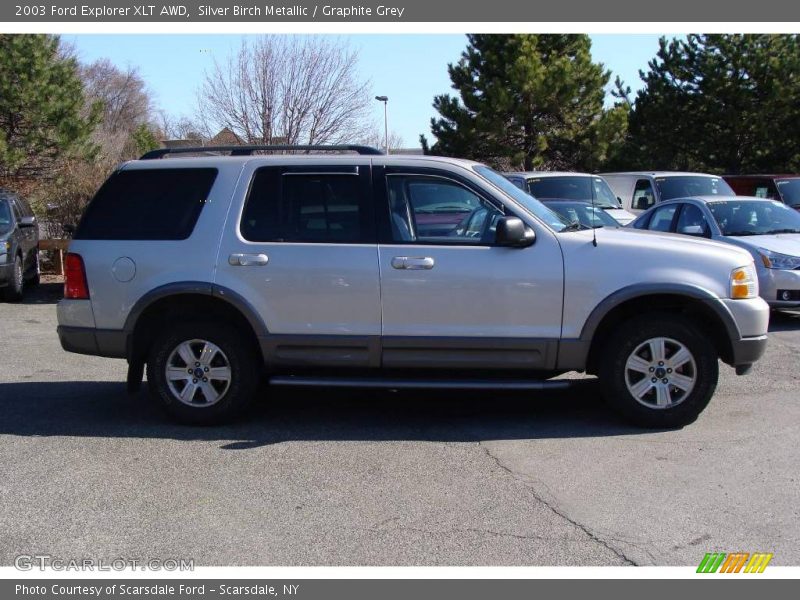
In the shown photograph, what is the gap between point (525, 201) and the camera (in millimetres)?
6578

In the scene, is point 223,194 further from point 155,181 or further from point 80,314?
point 80,314

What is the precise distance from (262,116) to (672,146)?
49.7ft

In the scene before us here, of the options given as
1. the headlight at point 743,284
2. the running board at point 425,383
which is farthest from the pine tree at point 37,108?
the headlight at point 743,284

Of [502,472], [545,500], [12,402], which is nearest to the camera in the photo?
[545,500]

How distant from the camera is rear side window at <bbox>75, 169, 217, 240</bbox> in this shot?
21.6ft

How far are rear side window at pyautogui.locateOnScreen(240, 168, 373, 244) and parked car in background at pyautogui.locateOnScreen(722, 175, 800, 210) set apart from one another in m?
13.9

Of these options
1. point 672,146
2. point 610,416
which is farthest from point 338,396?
point 672,146

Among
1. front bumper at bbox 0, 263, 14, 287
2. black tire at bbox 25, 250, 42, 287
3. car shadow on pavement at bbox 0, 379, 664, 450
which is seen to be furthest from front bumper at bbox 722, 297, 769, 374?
black tire at bbox 25, 250, 42, 287

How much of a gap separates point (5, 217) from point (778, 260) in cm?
1150

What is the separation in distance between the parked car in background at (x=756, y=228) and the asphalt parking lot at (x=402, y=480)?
3.00m

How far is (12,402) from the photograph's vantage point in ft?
24.3

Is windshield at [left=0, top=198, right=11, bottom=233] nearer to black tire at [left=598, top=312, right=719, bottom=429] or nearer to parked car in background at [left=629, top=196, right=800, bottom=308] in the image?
parked car in background at [left=629, top=196, right=800, bottom=308]

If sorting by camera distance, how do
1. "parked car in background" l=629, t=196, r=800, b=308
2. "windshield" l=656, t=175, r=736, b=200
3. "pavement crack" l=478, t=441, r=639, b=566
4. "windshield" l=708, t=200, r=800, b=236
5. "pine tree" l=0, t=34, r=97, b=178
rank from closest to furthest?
"pavement crack" l=478, t=441, r=639, b=566 → "parked car in background" l=629, t=196, r=800, b=308 → "windshield" l=708, t=200, r=800, b=236 → "windshield" l=656, t=175, r=736, b=200 → "pine tree" l=0, t=34, r=97, b=178

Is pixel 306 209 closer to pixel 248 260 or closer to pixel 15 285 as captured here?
pixel 248 260
